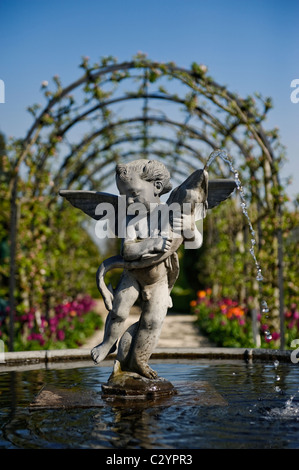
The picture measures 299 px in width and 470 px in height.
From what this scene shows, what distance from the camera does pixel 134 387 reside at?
341 cm

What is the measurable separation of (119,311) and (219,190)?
110 centimetres

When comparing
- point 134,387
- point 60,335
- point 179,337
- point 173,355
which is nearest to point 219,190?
point 134,387

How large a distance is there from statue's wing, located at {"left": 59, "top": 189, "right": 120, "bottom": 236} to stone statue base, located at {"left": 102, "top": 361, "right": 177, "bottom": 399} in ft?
2.95

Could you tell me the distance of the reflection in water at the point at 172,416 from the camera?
247cm

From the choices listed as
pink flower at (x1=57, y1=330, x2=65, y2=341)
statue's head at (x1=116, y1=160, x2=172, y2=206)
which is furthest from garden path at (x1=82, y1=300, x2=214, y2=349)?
statue's head at (x1=116, y1=160, x2=172, y2=206)

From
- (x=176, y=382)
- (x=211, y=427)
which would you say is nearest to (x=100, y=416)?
(x=211, y=427)

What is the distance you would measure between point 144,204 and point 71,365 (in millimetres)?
2002

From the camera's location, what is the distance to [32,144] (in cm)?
672

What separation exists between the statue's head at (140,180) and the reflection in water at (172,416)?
3.93ft

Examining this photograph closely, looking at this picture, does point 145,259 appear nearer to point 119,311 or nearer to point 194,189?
point 119,311

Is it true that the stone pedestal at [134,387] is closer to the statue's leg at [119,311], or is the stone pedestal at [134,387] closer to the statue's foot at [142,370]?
the statue's foot at [142,370]
